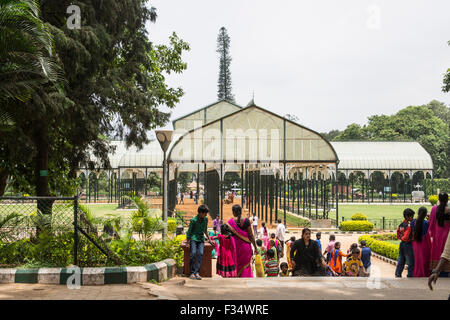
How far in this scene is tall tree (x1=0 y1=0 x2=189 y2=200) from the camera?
10070 mm

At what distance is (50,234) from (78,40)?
17.1ft

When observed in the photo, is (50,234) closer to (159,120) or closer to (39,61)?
(39,61)

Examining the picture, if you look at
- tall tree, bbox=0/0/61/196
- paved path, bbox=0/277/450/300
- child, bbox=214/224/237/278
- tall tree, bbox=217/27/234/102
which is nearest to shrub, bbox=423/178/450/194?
tall tree, bbox=217/27/234/102

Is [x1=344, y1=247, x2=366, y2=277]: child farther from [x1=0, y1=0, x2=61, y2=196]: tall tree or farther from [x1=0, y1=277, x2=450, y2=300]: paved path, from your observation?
[x1=0, y1=0, x2=61, y2=196]: tall tree

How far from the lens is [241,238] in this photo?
25.5 ft

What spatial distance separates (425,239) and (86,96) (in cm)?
840

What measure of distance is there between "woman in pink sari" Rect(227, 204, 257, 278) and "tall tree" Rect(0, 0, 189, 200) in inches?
187

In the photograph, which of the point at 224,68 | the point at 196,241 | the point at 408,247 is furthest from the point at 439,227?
the point at 224,68

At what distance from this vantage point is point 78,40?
34.1 ft

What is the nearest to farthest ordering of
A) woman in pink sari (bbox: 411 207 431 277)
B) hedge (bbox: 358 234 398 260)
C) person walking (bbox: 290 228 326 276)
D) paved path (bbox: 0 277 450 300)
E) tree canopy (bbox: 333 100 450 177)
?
paved path (bbox: 0 277 450 300) < person walking (bbox: 290 228 326 276) < woman in pink sari (bbox: 411 207 431 277) < hedge (bbox: 358 234 398 260) < tree canopy (bbox: 333 100 450 177)

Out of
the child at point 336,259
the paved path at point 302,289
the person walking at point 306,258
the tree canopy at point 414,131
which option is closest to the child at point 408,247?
the paved path at point 302,289

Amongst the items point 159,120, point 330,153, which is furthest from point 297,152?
point 159,120

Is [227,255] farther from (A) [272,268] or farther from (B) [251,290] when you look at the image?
(B) [251,290]

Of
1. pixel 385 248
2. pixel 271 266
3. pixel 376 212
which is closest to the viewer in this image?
pixel 271 266
